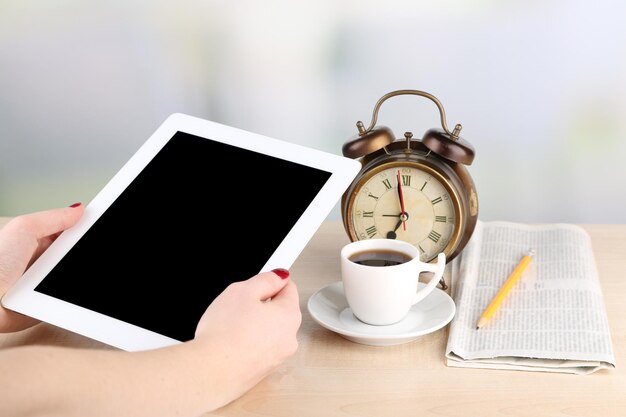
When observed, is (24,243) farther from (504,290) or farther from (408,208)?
(504,290)

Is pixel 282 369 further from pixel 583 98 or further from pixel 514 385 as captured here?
pixel 583 98

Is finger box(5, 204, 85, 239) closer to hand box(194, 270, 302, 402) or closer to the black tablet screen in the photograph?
the black tablet screen

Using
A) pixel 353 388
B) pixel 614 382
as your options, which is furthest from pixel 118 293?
pixel 614 382

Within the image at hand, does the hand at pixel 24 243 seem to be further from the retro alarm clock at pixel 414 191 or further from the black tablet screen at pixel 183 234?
the retro alarm clock at pixel 414 191

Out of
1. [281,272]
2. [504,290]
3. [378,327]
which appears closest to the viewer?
[281,272]

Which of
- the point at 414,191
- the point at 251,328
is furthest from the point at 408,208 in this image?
the point at 251,328

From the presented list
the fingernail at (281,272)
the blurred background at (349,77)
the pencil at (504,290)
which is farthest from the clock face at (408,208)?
the blurred background at (349,77)

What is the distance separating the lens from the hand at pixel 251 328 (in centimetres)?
95

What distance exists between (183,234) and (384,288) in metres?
0.31

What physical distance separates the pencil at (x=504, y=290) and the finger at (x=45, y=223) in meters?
0.65

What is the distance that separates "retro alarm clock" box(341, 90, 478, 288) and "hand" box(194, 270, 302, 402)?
0.33 m

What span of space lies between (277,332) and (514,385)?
326 millimetres

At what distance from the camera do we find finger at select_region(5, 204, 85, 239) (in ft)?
3.99

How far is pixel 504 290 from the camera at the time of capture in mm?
1304
